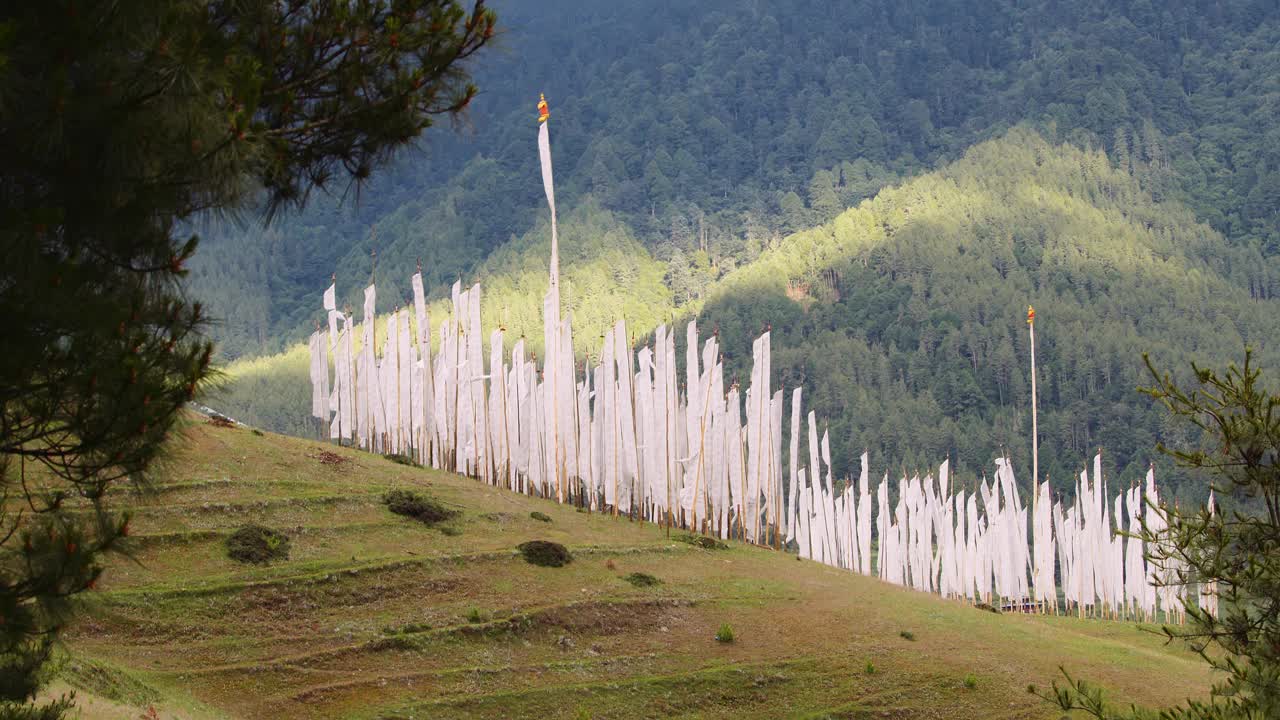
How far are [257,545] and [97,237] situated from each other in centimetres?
2042

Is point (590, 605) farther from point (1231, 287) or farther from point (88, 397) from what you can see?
point (1231, 287)

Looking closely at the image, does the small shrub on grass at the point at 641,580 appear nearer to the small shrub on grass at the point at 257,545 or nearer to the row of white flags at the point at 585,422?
the row of white flags at the point at 585,422

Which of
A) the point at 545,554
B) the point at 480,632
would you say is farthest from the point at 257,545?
the point at 545,554

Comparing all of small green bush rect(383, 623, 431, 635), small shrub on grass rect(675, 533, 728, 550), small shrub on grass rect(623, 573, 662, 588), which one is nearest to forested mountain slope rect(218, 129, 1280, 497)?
small shrub on grass rect(675, 533, 728, 550)

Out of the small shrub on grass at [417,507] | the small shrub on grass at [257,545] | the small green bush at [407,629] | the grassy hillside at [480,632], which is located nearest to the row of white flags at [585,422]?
the grassy hillside at [480,632]

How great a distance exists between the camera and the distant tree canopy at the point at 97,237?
695 centimetres

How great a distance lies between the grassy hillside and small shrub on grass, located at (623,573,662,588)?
39cm

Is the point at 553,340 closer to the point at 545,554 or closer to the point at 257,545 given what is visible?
the point at 545,554

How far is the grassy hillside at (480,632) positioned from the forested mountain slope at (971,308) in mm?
69221

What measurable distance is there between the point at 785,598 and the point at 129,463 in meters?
25.5

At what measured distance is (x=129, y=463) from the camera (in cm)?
725

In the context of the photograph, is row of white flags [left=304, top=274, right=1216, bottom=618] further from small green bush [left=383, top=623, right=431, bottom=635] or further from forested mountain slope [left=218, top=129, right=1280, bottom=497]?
forested mountain slope [left=218, top=129, right=1280, bottom=497]

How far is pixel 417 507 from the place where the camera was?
103 ft

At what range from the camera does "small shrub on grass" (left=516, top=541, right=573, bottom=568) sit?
29.7 metres
